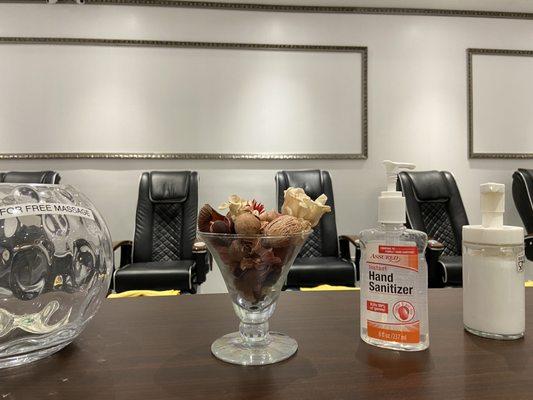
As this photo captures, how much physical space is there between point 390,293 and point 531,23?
3.47 meters

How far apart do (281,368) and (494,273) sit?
1.15 feet

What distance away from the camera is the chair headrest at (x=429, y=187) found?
2.52 meters

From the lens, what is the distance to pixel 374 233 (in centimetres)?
59

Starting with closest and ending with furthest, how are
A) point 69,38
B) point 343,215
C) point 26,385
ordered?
point 26,385, point 69,38, point 343,215

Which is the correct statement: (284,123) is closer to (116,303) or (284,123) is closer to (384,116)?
(384,116)

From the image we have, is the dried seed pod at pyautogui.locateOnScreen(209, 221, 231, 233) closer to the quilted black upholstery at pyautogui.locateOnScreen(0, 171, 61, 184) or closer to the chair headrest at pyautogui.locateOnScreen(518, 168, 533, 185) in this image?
the quilted black upholstery at pyautogui.locateOnScreen(0, 171, 61, 184)

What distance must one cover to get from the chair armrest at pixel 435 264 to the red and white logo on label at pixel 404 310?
147cm

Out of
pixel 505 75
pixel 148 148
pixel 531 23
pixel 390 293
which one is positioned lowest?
pixel 390 293

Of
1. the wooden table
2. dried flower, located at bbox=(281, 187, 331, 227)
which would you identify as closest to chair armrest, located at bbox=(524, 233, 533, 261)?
the wooden table

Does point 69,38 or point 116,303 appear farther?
point 69,38

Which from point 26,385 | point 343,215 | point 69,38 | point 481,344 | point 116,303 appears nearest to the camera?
point 26,385

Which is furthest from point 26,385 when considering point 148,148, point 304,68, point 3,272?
point 304,68

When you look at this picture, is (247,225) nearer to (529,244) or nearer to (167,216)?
(167,216)

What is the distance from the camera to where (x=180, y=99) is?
2729 millimetres
